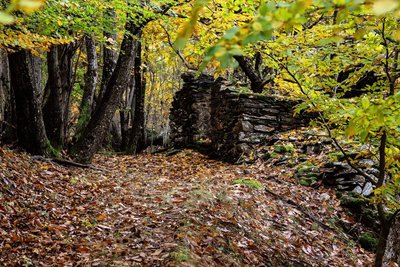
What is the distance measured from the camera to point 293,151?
10258 millimetres

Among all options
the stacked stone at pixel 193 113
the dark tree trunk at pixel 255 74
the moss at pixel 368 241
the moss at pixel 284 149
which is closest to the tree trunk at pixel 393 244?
the moss at pixel 368 241

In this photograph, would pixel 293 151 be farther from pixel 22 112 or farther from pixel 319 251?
pixel 22 112

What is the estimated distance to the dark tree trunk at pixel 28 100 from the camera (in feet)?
25.0

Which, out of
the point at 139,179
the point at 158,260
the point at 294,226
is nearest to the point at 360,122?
the point at 158,260

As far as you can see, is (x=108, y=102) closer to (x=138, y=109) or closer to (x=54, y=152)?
(x=54, y=152)

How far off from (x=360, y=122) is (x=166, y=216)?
3684 millimetres

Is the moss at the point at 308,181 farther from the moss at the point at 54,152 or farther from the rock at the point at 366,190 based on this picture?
the moss at the point at 54,152

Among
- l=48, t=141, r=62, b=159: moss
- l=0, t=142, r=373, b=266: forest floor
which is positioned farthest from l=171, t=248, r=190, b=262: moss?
l=48, t=141, r=62, b=159: moss

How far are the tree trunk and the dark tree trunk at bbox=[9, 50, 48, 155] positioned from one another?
23.8 ft

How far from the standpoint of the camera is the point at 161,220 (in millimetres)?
5480

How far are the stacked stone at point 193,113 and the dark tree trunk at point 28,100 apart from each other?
6.89 meters

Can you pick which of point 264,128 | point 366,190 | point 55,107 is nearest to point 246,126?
point 264,128

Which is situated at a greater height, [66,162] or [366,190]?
[366,190]

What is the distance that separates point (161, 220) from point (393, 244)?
3890 millimetres
